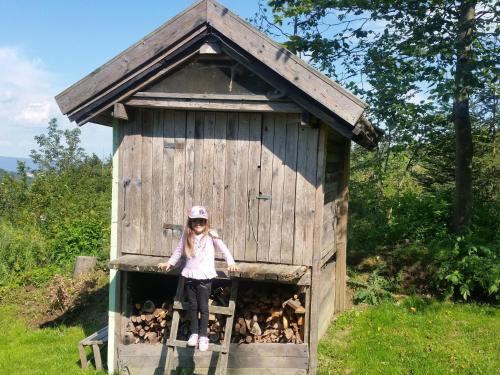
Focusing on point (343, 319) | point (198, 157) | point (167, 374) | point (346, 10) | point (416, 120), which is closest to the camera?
point (167, 374)

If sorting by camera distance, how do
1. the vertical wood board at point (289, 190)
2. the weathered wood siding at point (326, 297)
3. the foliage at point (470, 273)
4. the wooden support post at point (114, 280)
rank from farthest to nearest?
1. the foliage at point (470, 273)
2. the weathered wood siding at point (326, 297)
3. the wooden support post at point (114, 280)
4. the vertical wood board at point (289, 190)

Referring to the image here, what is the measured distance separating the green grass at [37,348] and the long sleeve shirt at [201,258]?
1872 mm

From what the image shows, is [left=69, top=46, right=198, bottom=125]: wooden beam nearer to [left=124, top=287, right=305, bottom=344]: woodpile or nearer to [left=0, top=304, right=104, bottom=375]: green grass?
[left=124, top=287, right=305, bottom=344]: woodpile

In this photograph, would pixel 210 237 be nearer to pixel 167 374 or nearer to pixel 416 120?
pixel 167 374

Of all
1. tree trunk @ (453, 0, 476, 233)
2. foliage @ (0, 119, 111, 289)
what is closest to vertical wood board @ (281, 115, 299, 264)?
tree trunk @ (453, 0, 476, 233)

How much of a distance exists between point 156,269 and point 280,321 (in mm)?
1563

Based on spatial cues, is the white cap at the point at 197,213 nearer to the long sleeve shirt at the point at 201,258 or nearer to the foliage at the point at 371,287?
the long sleeve shirt at the point at 201,258

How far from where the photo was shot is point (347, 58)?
919 cm

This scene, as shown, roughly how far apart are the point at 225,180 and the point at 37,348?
13.1 ft

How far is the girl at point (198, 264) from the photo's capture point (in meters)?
4.94

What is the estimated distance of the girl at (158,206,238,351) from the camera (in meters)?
4.94

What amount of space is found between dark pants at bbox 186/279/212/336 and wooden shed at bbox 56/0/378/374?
0.25 m

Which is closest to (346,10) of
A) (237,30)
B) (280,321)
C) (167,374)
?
(237,30)

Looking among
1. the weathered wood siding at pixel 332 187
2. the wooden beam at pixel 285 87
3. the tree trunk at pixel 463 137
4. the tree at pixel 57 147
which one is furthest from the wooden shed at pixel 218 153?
the tree at pixel 57 147
